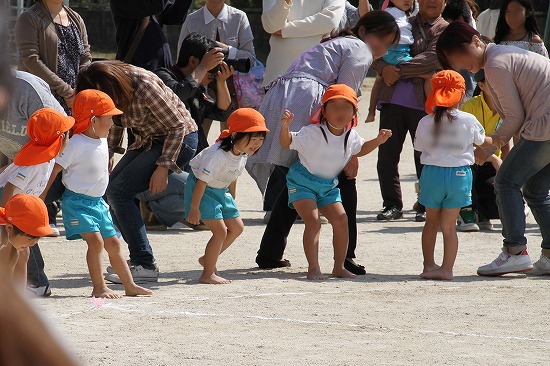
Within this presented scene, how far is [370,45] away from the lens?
6680mm

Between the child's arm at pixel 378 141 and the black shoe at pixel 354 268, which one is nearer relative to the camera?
the child's arm at pixel 378 141

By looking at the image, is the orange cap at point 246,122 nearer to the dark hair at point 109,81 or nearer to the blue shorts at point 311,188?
the blue shorts at point 311,188

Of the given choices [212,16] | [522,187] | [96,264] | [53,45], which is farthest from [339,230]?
[212,16]

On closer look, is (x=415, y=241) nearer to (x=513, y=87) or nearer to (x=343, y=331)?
(x=513, y=87)

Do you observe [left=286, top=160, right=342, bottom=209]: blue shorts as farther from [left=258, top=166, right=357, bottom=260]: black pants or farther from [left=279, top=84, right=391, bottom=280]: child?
[left=258, top=166, right=357, bottom=260]: black pants

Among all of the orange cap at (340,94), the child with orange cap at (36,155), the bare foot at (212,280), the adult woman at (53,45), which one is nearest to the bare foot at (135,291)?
the bare foot at (212,280)

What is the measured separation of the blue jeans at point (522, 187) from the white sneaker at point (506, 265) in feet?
0.28

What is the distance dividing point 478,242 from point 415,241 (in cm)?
52

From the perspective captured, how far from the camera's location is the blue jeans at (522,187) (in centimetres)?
609

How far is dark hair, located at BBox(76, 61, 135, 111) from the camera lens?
5.69 meters

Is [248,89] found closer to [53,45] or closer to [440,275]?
[53,45]

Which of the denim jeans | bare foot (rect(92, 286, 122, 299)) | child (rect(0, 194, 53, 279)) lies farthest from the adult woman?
child (rect(0, 194, 53, 279))

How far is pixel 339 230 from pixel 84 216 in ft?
5.57

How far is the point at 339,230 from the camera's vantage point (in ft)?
20.1
